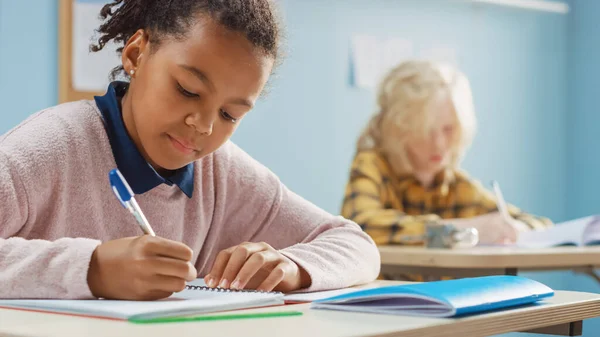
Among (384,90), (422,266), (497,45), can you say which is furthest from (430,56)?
(422,266)

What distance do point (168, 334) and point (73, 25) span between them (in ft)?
7.86

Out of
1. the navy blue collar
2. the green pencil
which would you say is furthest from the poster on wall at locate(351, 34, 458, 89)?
the green pencil

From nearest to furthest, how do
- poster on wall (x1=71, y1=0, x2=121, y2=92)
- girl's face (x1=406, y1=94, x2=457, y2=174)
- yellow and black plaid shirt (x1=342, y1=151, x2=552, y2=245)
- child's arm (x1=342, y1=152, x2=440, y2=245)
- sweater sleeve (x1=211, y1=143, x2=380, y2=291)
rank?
sweater sleeve (x1=211, y1=143, x2=380, y2=291), child's arm (x1=342, y1=152, x2=440, y2=245), yellow and black plaid shirt (x1=342, y1=151, x2=552, y2=245), girl's face (x1=406, y1=94, x2=457, y2=174), poster on wall (x1=71, y1=0, x2=121, y2=92)

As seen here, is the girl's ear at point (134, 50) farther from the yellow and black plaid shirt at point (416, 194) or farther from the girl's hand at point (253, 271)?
the yellow and black plaid shirt at point (416, 194)

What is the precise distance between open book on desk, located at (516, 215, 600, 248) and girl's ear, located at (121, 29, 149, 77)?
1.47 meters

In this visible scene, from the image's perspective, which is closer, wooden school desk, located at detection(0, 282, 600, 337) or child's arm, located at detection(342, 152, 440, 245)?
wooden school desk, located at detection(0, 282, 600, 337)

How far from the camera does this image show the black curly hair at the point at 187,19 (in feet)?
3.85

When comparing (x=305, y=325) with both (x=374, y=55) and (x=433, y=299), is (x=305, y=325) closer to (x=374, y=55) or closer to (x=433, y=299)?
(x=433, y=299)

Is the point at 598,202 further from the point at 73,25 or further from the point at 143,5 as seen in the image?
the point at 143,5

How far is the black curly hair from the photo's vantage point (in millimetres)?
1173

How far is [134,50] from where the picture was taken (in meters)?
1.25

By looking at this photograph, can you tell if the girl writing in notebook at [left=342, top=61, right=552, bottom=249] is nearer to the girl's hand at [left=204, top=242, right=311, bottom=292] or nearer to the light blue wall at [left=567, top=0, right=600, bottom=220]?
the girl's hand at [left=204, top=242, right=311, bottom=292]

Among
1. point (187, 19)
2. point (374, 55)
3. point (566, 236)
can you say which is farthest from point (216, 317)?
point (374, 55)

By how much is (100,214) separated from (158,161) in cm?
11
